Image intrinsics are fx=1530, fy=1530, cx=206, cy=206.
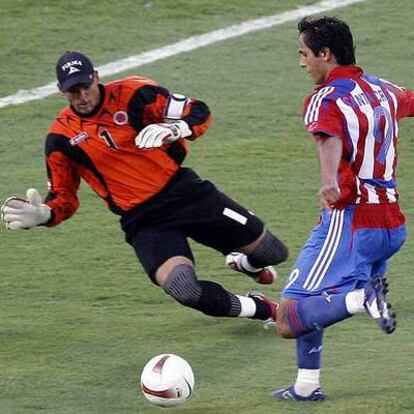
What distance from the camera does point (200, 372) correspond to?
8477mm

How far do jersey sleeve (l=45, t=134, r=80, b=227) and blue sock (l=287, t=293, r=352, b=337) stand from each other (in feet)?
5.98

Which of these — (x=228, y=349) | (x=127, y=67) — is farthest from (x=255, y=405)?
(x=127, y=67)

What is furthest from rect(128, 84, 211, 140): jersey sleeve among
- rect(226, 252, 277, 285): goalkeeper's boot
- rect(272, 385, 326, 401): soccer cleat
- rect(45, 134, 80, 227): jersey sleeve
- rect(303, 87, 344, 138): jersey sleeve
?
rect(272, 385, 326, 401): soccer cleat

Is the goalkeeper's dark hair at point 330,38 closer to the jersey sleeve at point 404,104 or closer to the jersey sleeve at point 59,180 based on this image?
the jersey sleeve at point 404,104

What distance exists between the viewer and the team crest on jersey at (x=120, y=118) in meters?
8.82

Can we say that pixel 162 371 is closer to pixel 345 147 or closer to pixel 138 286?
pixel 345 147

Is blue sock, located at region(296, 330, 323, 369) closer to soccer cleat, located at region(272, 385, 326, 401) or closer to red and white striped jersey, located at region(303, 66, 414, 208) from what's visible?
soccer cleat, located at region(272, 385, 326, 401)

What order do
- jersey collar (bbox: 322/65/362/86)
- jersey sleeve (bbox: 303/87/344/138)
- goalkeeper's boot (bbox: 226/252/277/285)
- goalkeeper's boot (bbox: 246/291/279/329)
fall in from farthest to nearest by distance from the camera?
1. goalkeeper's boot (bbox: 226/252/277/285)
2. goalkeeper's boot (bbox: 246/291/279/329)
3. jersey collar (bbox: 322/65/362/86)
4. jersey sleeve (bbox: 303/87/344/138)

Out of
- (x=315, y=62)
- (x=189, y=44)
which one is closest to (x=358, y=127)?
(x=315, y=62)

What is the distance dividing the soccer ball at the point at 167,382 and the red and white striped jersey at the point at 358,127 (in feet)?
3.87

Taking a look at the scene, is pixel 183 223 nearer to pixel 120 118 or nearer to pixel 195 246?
pixel 120 118

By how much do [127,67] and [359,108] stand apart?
7586 millimetres

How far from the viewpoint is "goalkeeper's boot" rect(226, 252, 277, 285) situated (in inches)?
375

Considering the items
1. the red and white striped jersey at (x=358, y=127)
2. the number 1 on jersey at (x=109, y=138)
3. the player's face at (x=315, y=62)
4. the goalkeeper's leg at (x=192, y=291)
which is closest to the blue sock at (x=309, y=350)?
the red and white striped jersey at (x=358, y=127)
